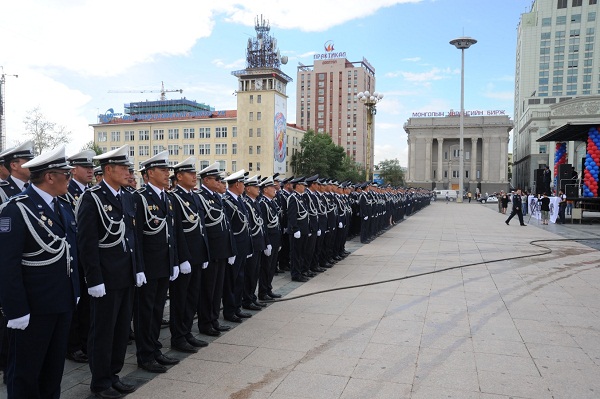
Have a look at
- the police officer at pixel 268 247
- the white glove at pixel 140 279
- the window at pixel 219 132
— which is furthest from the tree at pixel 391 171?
the white glove at pixel 140 279

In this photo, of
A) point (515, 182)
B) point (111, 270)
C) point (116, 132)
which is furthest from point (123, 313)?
point (515, 182)

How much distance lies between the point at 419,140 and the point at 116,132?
56447mm

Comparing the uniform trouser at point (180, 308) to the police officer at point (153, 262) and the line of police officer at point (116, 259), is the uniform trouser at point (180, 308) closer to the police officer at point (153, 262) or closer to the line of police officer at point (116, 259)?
the line of police officer at point (116, 259)

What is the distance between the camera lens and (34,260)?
3301 mm

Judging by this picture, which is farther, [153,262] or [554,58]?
[554,58]

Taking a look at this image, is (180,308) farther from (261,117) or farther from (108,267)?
(261,117)

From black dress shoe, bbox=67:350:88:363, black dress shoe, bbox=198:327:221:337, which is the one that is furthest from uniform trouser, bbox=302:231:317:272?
black dress shoe, bbox=67:350:88:363

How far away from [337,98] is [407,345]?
12942cm

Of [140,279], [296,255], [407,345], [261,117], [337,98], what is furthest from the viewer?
[337,98]

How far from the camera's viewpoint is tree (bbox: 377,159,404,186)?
84812 millimetres

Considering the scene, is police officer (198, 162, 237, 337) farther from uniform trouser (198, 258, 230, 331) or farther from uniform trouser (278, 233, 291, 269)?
uniform trouser (278, 233, 291, 269)

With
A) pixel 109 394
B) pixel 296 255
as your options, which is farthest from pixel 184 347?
pixel 296 255

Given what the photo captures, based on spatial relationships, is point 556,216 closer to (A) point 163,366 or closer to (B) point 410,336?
(B) point 410,336

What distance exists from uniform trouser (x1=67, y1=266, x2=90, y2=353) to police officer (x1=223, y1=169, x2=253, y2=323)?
5.75 ft
